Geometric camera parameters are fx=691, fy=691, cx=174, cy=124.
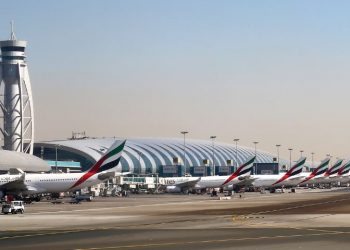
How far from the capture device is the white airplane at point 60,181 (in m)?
87.7

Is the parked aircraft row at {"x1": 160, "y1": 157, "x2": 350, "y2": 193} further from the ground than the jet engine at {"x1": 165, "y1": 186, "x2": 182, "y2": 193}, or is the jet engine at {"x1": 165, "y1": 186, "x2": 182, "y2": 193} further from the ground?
the parked aircraft row at {"x1": 160, "y1": 157, "x2": 350, "y2": 193}

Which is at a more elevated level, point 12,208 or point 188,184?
point 188,184

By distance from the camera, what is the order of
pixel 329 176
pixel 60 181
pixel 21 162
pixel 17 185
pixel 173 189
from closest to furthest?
pixel 60 181
pixel 17 185
pixel 173 189
pixel 21 162
pixel 329 176

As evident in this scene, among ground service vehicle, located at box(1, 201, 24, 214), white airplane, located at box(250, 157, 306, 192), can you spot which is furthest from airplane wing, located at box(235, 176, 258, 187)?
ground service vehicle, located at box(1, 201, 24, 214)

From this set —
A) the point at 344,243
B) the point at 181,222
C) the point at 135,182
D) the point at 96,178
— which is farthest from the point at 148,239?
the point at 135,182

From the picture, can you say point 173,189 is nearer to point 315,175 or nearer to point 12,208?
point 315,175

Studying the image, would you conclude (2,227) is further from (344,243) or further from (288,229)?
(344,243)

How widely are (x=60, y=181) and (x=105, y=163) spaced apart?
6145mm

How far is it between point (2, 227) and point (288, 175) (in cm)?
11905

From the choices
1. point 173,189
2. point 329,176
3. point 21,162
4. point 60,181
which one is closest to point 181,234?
point 60,181

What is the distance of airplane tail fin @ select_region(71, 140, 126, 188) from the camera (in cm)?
8756

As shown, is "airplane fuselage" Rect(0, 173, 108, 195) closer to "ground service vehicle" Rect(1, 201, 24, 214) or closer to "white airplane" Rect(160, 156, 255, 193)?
"ground service vehicle" Rect(1, 201, 24, 214)

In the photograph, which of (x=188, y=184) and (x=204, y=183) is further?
(x=204, y=183)

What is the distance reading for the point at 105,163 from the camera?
88.8m
